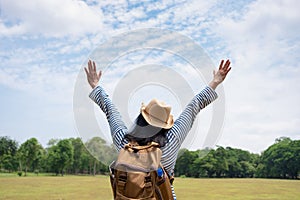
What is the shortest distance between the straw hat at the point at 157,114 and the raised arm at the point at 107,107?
267 millimetres

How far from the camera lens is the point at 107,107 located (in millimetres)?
2717

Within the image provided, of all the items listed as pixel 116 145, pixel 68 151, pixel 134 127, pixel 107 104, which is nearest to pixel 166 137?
pixel 134 127

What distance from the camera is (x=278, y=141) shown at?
81.1m

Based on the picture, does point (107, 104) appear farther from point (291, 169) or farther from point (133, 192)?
point (291, 169)

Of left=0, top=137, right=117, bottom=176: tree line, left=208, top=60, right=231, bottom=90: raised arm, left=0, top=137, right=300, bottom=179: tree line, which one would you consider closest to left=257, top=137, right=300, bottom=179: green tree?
left=0, top=137, right=300, bottom=179: tree line

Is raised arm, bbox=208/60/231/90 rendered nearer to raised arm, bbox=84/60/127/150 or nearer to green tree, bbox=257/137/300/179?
raised arm, bbox=84/60/127/150

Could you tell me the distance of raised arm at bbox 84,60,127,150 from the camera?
8.39 feet

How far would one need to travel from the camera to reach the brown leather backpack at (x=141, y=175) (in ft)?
7.25

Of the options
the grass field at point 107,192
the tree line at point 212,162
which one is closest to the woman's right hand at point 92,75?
the grass field at point 107,192

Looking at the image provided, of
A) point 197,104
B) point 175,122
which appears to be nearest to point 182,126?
point 175,122

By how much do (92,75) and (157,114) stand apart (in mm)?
770

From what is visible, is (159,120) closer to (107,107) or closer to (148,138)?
(148,138)

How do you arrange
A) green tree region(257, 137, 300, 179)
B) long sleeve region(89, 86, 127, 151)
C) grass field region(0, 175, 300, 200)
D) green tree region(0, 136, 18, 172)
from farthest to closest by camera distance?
green tree region(0, 136, 18, 172) → green tree region(257, 137, 300, 179) → grass field region(0, 175, 300, 200) → long sleeve region(89, 86, 127, 151)

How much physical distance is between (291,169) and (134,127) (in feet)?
220
